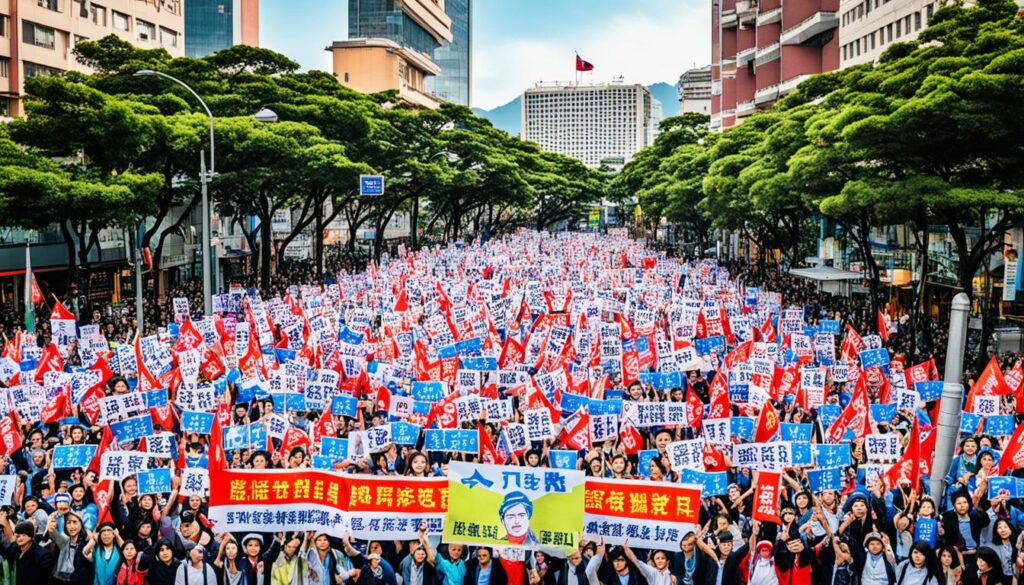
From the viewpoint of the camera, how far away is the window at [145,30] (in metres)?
52.4

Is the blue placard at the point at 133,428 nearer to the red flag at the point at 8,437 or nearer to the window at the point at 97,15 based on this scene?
the red flag at the point at 8,437

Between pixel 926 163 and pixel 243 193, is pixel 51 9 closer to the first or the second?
pixel 243 193

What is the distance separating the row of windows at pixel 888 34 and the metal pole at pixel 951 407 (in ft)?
89.6

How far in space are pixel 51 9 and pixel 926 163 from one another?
118ft

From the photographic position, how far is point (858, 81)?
26641 mm

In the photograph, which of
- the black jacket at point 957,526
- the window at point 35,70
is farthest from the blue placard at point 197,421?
the window at point 35,70

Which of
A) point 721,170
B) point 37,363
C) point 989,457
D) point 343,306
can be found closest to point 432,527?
point 989,457

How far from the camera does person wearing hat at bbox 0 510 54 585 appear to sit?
381 inches

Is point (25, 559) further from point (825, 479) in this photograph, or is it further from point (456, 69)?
point (456, 69)

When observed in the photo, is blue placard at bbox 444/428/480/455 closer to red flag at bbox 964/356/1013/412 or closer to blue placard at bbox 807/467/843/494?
blue placard at bbox 807/467/843/494

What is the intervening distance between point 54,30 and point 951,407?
42.6m

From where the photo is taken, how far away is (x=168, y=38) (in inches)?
2201

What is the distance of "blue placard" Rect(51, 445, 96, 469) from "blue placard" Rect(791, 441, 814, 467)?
7.00m

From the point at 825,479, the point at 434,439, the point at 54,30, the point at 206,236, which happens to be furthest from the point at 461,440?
the point at 54,30
